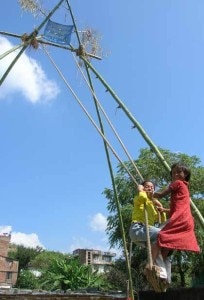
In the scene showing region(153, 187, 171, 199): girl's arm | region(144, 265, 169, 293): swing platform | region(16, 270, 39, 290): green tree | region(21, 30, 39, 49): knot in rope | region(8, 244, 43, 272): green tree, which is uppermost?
region(8, 244, 43, 272): green tree

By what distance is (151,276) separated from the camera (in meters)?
4.54

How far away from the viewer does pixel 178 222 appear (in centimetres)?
469

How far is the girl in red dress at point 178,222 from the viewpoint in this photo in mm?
4617

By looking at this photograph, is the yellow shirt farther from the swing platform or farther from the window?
the window

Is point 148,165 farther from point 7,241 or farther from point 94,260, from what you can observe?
point 94,260

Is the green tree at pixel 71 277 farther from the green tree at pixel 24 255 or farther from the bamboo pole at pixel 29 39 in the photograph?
the green tree at pixel 24 255

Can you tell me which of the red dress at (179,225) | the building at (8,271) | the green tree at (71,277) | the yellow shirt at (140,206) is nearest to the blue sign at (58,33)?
the yellow shirt at (140,206)

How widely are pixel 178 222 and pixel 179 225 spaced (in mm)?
34

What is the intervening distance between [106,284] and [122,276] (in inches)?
53.4

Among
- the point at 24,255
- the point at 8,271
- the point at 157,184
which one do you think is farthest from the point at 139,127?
the point at 24,255

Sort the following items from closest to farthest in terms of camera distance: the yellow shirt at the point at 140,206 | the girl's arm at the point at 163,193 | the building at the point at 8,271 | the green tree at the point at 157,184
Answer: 1. the girl's arm at the point at 163,193
2. the yellow shirt at the point at 140,206
3. the green tree at the point at 157,184
4. the building at the point at 8,271

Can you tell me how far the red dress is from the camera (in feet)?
15.1

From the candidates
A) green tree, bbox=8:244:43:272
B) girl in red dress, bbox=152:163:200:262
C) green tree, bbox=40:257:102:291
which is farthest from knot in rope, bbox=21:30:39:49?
green tree, bbox=8:244:43:272

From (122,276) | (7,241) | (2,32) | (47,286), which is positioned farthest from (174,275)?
(7,241)
